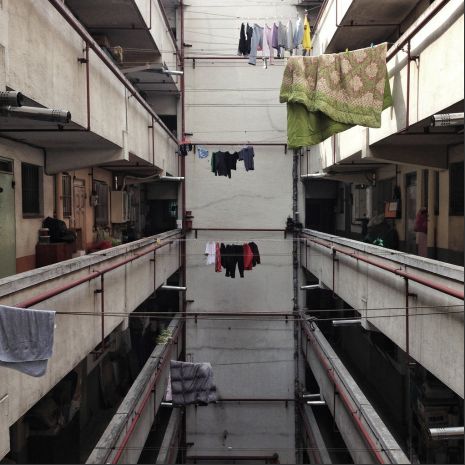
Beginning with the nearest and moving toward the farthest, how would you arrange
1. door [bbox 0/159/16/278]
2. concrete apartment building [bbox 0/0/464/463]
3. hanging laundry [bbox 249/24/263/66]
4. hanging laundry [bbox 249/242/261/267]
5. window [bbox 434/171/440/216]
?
concrete apartment building [bbox 0/0/464/463] < door [bbox 0/159/16/278] < window [bbox 434/171/440/216] < hanging laundry [bbox 249/24/263/66] < hanging laundry [bbox 249/242/261/267]

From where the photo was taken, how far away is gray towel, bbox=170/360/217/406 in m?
13.1

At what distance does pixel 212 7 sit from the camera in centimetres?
1730

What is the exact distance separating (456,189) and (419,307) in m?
3.52

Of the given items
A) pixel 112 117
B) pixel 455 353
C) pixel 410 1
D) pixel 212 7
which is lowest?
pixel 455 353

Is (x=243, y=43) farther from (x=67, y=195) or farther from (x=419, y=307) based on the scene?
(x=419, y=307)

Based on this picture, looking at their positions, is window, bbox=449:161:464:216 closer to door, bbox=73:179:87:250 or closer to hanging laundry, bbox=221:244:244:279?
door, bbox=73:179:87:250

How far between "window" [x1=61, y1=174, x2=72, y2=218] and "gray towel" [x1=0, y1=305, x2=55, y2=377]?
5595 mm

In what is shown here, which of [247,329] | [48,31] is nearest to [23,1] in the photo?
[48,31]

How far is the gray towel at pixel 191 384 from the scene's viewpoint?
42.9 feet

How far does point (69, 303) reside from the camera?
20.4 feet

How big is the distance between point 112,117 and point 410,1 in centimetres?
623

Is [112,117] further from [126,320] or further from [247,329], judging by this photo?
[247,329]

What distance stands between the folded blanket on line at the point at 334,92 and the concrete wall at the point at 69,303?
3817mm

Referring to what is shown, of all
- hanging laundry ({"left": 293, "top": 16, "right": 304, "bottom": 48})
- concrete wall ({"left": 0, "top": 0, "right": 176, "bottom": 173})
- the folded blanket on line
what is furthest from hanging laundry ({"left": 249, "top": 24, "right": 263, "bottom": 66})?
the folded blanket on line
